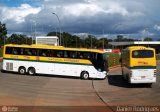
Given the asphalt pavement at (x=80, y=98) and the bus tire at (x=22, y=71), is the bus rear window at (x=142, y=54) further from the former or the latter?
the bus tire at (x=22, y=71)

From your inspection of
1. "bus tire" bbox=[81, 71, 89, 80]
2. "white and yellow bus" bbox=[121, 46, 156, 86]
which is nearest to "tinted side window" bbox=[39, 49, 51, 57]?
"bus tire" bbox=[81, 71, 89, 80]

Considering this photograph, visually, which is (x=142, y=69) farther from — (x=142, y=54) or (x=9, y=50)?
(x=9, y=50)

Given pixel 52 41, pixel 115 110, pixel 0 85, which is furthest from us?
pixel 52 41

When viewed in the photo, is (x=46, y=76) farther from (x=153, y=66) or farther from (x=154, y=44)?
(x=154, y=44)

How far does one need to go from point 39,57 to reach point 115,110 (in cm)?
1929

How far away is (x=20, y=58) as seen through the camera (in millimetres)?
35031

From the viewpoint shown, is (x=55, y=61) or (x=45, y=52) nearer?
(x=55, y=61)

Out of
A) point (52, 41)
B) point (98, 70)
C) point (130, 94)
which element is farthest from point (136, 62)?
point (52, 41)

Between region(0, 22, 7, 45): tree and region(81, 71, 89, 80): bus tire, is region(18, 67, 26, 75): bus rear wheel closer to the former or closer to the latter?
region(81, 71, 89, 80): bus tire

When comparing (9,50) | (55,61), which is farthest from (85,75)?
(9,50)

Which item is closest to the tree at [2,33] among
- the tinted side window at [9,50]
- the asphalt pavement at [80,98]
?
the tinted side window at [9,50]

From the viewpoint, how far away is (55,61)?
112 ft

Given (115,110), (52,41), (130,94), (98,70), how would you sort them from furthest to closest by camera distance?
1. (52,41)
2. (98,70)
3. (130,94)
4. (115,110)

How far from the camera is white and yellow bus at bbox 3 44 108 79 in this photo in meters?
33.4
